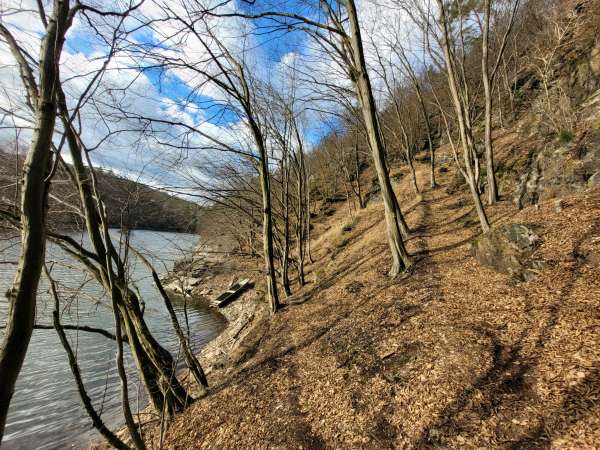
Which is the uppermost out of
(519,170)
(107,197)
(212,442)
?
(107,197)

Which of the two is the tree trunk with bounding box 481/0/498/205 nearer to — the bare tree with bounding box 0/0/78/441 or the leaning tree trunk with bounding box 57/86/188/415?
the bare tree with bounding box 0/0/78/441

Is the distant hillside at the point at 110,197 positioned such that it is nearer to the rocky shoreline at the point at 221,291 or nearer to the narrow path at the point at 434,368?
the rocky shoreline at the point at 221,291

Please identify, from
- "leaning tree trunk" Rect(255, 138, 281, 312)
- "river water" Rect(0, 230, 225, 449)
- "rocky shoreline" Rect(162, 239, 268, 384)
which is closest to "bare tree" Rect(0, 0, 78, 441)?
"river water" Rect(0, 230, 225, 449)

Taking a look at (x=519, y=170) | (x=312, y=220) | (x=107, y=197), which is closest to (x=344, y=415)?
(x=107, y=197)

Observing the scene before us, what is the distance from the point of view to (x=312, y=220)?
2595 centimetres

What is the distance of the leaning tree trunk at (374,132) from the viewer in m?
6.43

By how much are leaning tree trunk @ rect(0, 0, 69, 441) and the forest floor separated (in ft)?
10.9

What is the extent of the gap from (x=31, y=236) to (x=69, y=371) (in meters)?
11.6

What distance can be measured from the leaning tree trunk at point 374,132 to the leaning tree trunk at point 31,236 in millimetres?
6171

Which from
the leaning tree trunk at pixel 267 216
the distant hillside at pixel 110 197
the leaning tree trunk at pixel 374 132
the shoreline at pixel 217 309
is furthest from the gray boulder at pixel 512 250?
the distant hillside at pixel 110 197

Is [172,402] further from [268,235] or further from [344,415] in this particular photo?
[268,235]

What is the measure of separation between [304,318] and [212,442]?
3558mm

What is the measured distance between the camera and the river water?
4707 mm

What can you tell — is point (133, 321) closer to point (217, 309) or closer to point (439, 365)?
point (439, 365)
